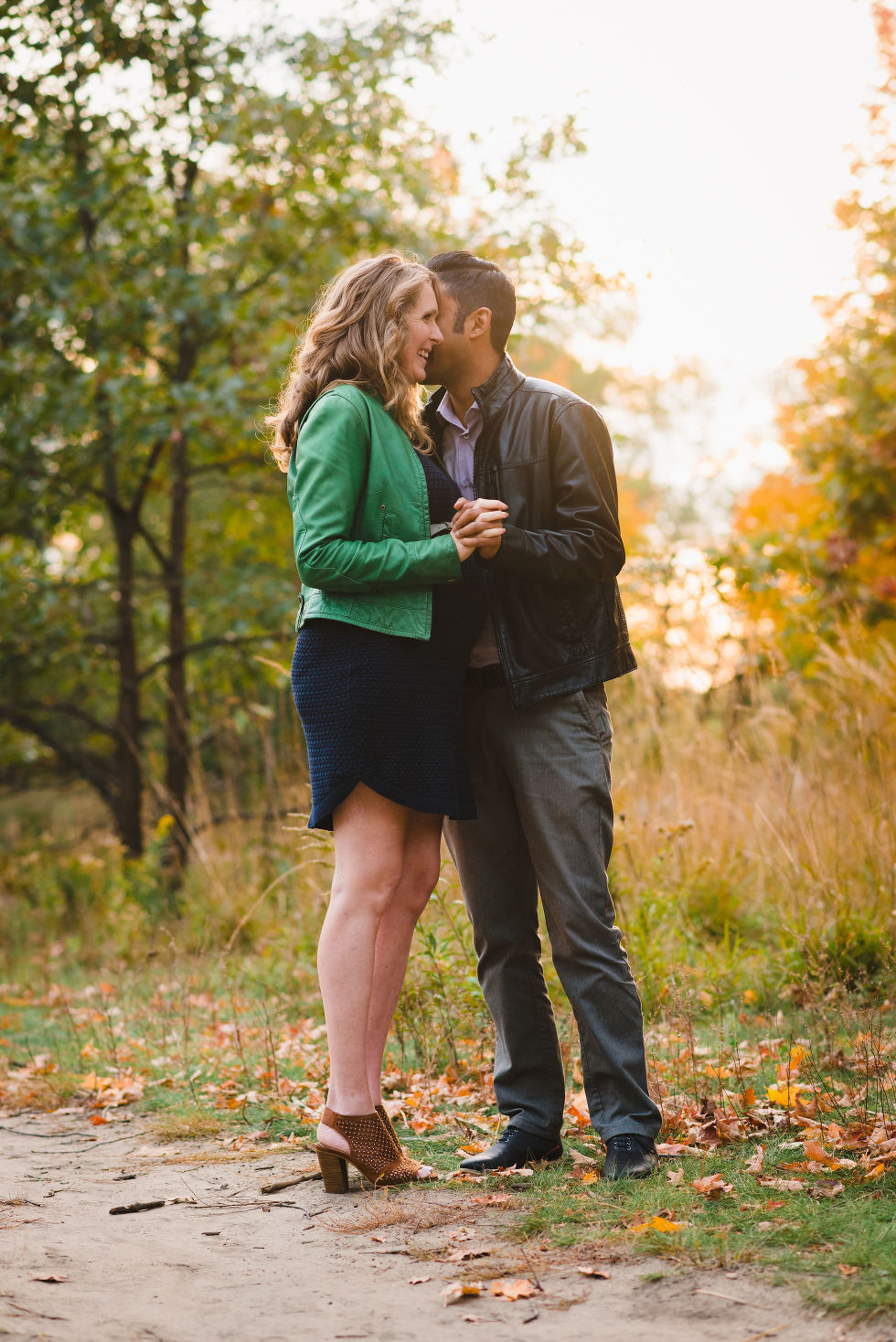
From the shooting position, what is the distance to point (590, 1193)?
2629 mm

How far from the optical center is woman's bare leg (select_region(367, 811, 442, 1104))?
2.91 m

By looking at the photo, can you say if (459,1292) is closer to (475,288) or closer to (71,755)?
(475,288)

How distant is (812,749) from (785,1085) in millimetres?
2182


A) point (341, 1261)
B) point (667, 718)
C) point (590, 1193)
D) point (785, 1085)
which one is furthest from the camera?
point (667, 718)

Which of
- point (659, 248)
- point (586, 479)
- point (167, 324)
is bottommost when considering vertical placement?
point (586, 479)

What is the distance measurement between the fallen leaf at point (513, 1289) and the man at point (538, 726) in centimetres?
62

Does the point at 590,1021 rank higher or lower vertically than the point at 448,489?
lower

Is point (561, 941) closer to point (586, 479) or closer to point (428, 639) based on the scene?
point (428, 639)

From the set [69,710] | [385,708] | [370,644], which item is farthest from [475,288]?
[69,710]

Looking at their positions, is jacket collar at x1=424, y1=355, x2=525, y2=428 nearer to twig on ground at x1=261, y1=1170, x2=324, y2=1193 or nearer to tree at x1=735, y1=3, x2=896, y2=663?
twig on ground at x1=261, y1=1170, x2=324, y2=1193

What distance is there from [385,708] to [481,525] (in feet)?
1.56

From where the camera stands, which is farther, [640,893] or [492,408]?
[640,893]

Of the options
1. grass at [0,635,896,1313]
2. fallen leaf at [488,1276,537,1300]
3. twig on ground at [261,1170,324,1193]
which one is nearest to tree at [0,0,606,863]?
grass at [0,635,896,1313]

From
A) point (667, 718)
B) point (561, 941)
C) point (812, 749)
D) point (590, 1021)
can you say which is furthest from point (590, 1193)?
point (667, 718)
